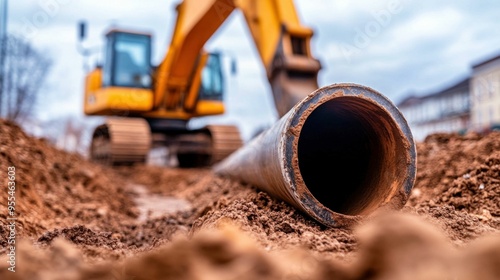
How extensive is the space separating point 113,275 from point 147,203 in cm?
603

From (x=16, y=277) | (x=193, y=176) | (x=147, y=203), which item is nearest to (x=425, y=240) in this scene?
(x=16, y=277)

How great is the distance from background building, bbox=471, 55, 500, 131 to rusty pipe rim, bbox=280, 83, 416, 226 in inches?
1440

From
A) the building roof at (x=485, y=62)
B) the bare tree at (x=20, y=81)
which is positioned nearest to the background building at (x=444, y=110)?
the building roof at (x=485, y=62)

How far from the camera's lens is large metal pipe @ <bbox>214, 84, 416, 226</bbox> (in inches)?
112

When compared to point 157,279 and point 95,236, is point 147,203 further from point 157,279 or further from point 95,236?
point 157,279

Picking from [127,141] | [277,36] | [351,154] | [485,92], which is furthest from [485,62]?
[351,154]

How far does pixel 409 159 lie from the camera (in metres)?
3.05

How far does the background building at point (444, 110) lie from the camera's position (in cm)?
4181

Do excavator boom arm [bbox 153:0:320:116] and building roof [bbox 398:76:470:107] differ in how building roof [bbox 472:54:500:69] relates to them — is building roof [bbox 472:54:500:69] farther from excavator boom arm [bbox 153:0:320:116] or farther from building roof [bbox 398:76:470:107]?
excavator boom arm [bbox 153:0:320:116]

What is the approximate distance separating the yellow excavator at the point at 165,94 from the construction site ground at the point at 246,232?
3.14m

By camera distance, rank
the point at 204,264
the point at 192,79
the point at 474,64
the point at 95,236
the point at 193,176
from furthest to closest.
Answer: the point at 474,64 < the point at 192,79 < the point at 193,176 < the point at 95,236 < the point at 204,264

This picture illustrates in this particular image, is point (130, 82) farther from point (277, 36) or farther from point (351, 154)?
point (351, 154)

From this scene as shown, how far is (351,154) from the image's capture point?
3934mm

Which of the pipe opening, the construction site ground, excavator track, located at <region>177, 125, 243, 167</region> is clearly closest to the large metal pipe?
the pipe opening
